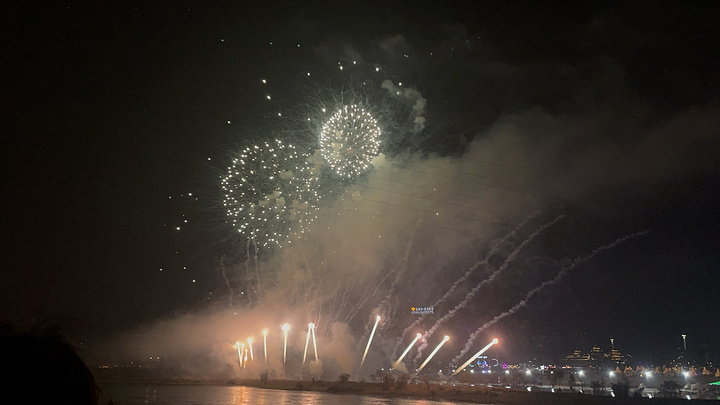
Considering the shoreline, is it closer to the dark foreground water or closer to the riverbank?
the riverbank

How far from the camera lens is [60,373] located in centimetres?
901

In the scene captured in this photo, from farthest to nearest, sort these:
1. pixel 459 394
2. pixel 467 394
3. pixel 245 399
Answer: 1. pixel 467 394
2. pixel 459 394
3. pixel 245 399

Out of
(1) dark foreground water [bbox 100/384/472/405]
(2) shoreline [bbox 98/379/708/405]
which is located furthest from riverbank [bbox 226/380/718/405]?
(1) dark foreground water [bbox 100/384/472/405]

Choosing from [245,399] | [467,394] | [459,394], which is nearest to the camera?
[245,399]

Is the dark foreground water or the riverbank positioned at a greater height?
the dark foreground water

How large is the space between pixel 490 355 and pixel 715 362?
175 ft

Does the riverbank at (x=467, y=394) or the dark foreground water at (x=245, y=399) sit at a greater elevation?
the dark foreground water at (x=245, y=399)

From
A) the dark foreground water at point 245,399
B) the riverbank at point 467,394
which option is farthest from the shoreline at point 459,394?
the dark foreground water at point 245,399

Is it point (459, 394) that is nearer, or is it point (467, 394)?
point (459, 394)

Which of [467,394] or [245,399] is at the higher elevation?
[245,399]

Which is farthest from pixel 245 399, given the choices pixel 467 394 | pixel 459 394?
pixel 467 394

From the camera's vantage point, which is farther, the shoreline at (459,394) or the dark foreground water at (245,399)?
the shoreline at (459,394)

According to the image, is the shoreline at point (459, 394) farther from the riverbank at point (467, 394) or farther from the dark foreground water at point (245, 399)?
the dark foreground water at point (245, 399)

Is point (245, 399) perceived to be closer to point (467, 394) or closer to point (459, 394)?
point (459, 394)
